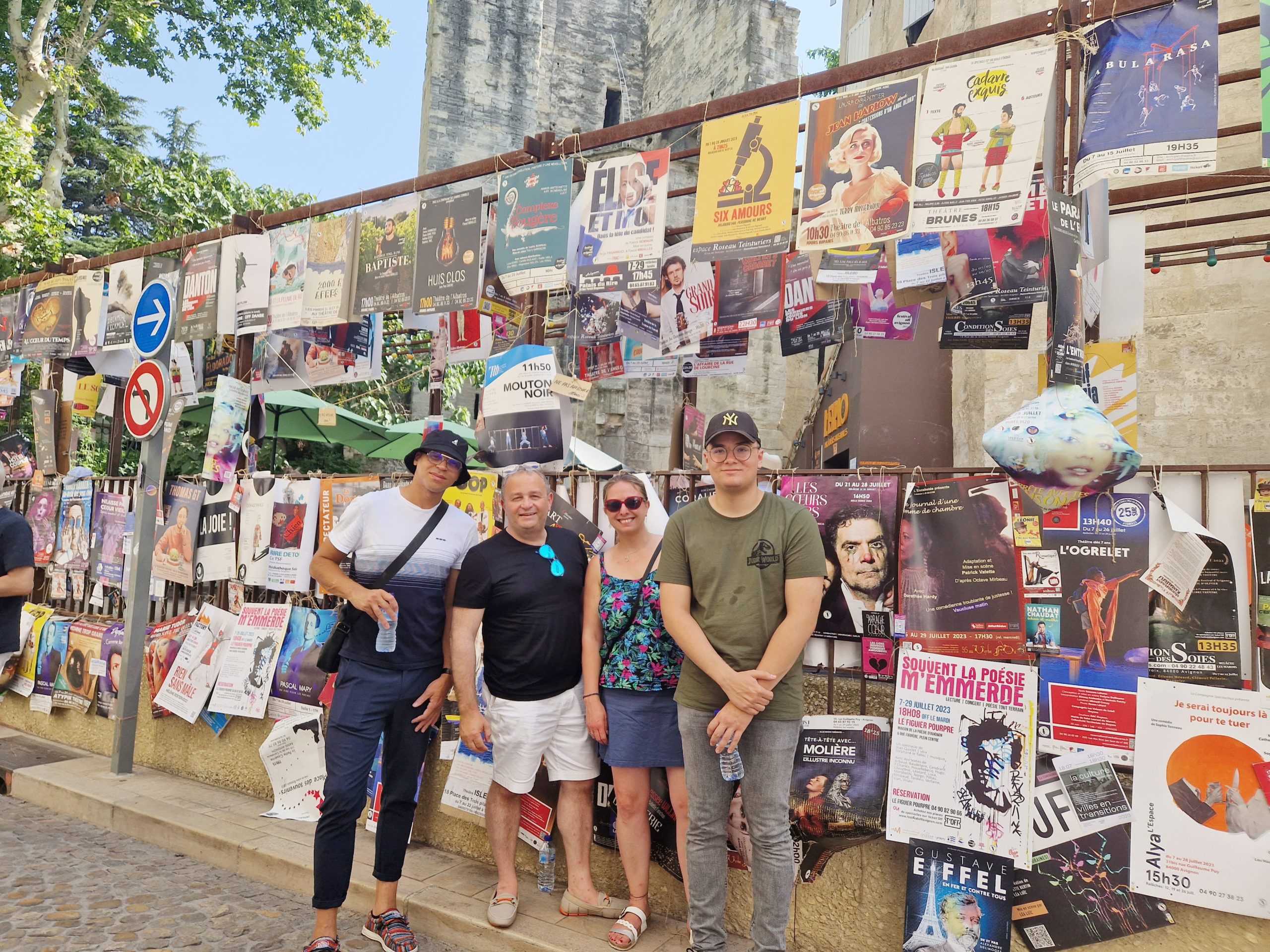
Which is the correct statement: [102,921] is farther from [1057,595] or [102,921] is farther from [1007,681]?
[1057,595]

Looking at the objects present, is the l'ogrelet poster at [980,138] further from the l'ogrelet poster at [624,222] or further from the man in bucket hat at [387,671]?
the man in bucket hat at [387,671]

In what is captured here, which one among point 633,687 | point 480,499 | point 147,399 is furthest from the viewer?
point 147,399

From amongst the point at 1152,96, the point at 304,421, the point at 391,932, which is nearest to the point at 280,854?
the point at 391,932

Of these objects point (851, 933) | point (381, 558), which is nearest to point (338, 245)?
point (381, 558)

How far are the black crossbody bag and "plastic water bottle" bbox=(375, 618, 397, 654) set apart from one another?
2.3 inches

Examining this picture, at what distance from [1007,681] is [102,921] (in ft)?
12.5

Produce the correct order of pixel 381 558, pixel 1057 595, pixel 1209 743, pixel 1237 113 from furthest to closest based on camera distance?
pixel 1237 113 < pixel 381 558 < pixel 1057 595 < pixel 1209 743

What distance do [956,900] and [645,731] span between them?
125cm

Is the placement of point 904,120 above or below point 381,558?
above

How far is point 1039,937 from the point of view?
283 centimetres

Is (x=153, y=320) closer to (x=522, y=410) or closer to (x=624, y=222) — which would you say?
(x=522, y=410)

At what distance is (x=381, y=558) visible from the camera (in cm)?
342

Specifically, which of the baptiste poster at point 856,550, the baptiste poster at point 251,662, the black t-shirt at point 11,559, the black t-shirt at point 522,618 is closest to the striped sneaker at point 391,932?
the black t-shirt at point 522,618

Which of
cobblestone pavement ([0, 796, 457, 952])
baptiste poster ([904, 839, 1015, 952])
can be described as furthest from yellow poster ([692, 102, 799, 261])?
cobblestone pavement ([0, 796, 457, 952])
